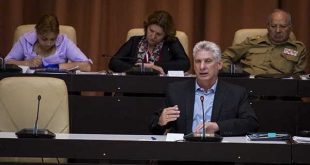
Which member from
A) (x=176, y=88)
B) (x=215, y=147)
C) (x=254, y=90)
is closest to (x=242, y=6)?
(x=254, y=90)

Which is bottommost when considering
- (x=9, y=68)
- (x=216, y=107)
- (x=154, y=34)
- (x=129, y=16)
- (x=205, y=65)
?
(x=216, y=107)

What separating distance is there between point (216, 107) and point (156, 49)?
5.97ft

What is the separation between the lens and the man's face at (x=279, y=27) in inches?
253

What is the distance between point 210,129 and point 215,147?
435mm

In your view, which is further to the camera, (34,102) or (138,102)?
(138,102)

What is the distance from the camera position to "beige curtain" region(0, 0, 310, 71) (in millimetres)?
7918

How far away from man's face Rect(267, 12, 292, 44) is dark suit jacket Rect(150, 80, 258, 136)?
5.72 ft

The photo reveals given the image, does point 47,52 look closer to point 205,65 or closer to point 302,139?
point 205,65

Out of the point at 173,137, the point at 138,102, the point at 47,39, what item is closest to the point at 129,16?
the point at 47,39

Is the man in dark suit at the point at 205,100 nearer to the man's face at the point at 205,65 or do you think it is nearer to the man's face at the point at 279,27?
the man's face at the point at 205,65

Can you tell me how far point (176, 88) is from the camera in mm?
4836

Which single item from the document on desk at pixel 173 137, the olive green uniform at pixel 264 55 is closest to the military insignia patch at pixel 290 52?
the olive green uniform at pixel 264 55

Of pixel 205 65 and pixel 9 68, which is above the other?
pixel 205 65

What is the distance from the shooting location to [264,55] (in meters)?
6.62
